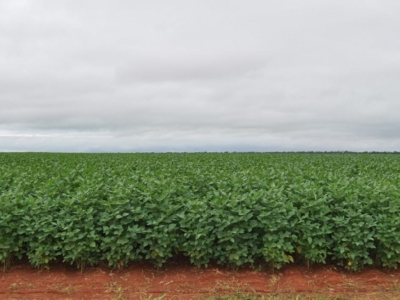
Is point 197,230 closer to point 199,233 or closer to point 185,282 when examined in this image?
point 199,233

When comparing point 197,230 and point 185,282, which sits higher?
point 197,230

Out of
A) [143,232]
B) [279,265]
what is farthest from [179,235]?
[279,265]

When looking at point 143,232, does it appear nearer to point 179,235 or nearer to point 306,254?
point 179,235

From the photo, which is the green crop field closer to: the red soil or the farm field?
the farm field

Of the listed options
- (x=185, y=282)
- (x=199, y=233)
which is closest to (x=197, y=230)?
(x=199, y=233)

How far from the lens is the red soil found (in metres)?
5.50

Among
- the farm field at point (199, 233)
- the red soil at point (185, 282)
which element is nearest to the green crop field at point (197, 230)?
the farm field at point (199, 233)

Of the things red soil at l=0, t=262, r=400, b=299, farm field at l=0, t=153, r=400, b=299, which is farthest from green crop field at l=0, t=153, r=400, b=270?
red soil at l=0, t=262, r=400, b=299

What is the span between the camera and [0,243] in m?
6.05

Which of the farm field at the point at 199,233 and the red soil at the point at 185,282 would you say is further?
the farm field at the point at 199,233

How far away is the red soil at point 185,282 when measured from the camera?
5.50 metres

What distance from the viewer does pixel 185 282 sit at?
19.0 ft

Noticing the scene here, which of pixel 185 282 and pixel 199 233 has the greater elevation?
pixel 199 233

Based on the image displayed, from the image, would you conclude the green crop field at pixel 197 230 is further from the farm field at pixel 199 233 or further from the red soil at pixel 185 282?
the red soil at pixel 185 282
